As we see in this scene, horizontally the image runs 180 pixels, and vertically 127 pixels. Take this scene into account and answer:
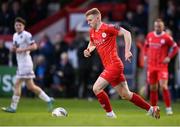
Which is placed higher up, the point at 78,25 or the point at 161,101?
the point at 78,25

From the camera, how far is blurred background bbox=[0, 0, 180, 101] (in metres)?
26.6

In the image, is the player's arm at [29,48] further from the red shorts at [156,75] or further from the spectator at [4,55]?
the spectator at [4,55]

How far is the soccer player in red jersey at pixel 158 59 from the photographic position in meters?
20.5

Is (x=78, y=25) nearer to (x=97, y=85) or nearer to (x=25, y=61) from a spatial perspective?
(x=25, y=61)

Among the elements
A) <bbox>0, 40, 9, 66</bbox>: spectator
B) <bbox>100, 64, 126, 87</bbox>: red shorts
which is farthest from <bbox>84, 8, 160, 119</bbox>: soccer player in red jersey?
<bbox>0, 40, 9, 66</bbox>: spectator

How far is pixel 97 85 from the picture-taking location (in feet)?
55.5

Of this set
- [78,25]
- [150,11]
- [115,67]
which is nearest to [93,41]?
[115,67]

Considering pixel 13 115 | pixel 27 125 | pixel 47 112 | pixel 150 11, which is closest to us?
pixel 27 125

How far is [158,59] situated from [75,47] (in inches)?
290

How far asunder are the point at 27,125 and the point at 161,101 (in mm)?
10558

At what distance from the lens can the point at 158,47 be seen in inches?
812

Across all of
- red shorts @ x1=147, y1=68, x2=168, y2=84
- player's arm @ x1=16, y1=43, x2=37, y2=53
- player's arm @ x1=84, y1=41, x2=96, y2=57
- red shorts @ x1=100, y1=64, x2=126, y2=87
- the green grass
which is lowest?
the green grass

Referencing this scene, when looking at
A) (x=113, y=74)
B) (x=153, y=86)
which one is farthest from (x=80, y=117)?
(x=153, y=86)

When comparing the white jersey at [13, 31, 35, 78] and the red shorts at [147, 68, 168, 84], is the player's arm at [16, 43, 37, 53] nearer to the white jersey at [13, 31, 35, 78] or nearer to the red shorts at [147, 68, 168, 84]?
the white jersey at [13, 31, 35, 78]
